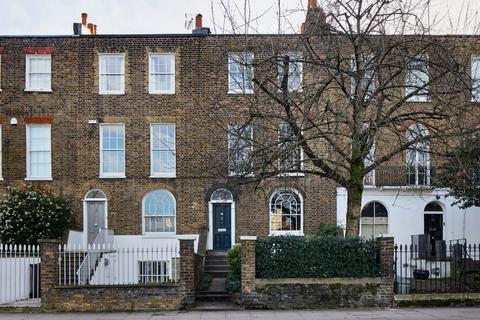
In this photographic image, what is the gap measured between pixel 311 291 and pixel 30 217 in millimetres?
11047

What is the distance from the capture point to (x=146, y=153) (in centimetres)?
2444

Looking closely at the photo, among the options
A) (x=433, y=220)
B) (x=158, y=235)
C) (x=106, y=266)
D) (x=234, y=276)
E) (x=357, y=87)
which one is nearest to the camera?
(x=357, y=87)

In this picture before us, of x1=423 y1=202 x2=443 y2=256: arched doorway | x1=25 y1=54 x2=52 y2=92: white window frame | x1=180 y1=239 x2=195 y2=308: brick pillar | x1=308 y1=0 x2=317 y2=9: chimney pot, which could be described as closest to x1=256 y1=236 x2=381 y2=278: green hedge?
x1=180 y1=239 x2=195 y2=308: brick pillar

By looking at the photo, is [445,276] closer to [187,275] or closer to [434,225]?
[434,225]

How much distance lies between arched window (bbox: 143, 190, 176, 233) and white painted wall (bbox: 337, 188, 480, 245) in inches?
278

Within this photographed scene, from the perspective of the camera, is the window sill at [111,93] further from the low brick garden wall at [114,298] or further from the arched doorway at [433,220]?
the arched doorway at [433,220]

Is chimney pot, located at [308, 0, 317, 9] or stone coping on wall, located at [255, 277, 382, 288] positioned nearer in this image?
chimney pot, located at [308, 0, 317, 9]

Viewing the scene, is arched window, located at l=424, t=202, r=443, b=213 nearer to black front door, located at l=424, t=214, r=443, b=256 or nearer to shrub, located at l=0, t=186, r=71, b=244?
black front door, located at l=424, t=214, r=443, b=256

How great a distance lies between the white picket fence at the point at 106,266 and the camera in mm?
17359

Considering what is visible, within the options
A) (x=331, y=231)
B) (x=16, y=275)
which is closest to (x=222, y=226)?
(x=331, y=231)

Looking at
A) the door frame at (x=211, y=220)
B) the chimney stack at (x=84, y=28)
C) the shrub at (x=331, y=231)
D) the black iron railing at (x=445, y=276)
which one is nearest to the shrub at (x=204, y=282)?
the door frame at (x=211, y=220)

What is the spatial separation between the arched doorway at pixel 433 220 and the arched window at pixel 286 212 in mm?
5348

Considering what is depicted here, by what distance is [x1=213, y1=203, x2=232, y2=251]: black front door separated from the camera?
24281 mm

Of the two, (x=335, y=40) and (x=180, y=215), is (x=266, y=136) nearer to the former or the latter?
(x=335, y=40)
